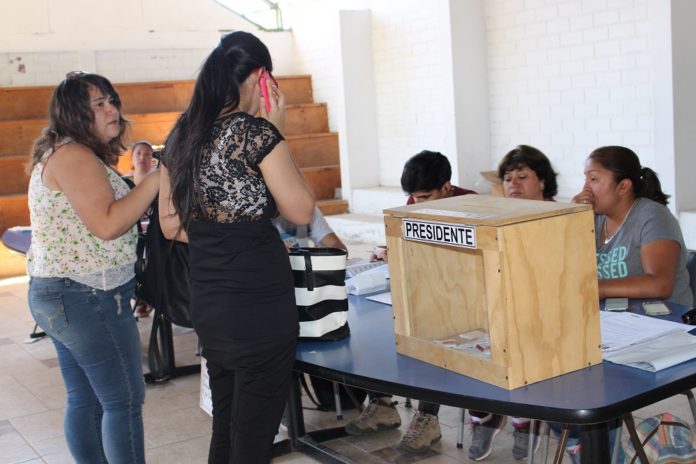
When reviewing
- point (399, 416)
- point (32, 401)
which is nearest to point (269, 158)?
point (399, 416)

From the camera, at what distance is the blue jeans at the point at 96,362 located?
239 centimetres

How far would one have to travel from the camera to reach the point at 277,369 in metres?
2.03

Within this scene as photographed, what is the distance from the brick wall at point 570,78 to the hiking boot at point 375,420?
3286 millimetres

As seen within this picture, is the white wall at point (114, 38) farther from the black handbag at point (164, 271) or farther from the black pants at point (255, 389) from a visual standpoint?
the black pants at point (255, 389)

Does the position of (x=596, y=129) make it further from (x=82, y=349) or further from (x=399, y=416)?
(x=82, y=349)

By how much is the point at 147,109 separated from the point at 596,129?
516 cm

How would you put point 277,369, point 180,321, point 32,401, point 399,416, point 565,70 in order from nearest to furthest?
1. point 277,369
2. point 180,321
3. point 399,416
4. point 32,401
5. point 565,70

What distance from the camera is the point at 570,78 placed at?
21.0ft

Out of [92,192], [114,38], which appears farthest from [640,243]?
[114,38]

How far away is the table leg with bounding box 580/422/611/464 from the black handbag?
1.44 metres

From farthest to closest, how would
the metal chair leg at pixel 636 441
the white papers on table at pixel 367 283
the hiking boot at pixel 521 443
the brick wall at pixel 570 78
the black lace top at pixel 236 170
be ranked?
1. the brick wall at pixel 570 78
2. the hiking boot at pixel 521 443
3. the white papers on table at pixel 367 283
4. the metal chair leg at pixel 636 441
5. the black lace top at pixel 236 170

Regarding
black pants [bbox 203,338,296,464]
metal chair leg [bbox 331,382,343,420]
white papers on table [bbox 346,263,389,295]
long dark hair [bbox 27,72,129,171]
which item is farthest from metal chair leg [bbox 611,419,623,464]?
long dark hair [bbox 27,72,129,171]

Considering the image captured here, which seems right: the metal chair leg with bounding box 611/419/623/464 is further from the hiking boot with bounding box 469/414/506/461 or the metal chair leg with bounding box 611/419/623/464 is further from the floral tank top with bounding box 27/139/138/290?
the floral tank top with bounding box 27/139/138/290

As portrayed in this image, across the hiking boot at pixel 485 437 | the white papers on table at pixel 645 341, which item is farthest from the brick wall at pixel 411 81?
the white papers on table at pixel 645 341
